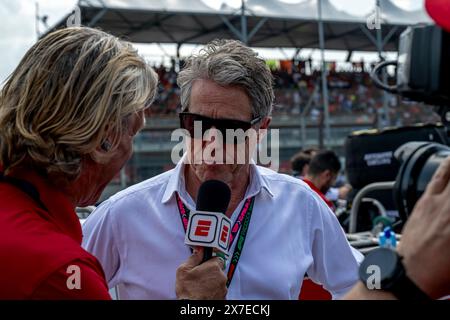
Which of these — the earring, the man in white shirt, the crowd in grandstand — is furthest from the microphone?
the crowd in grandstand

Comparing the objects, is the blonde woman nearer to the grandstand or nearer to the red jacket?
the red jacket

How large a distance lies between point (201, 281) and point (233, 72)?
0.81 m

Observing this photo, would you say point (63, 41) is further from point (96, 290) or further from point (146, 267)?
point (146, 267)

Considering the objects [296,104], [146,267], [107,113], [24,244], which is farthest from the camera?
[296,104]

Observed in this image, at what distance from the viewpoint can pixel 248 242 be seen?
196cm

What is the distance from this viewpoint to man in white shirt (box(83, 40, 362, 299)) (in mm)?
1905

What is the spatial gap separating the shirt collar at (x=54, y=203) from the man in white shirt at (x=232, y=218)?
600 millimetres

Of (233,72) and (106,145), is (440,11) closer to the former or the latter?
(106,145)

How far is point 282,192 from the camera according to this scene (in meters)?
2.13

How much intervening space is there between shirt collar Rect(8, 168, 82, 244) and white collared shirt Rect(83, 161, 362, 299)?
1.93 ft

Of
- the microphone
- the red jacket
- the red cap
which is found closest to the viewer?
the red cap

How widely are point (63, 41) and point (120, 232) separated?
774mm

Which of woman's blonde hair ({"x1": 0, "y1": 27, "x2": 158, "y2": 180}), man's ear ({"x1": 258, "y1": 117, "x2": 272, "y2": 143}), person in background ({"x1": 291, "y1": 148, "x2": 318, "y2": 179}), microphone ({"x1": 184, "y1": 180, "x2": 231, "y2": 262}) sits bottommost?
person in background ({"x1": 291, "y1": 148, "x2": 318, "y2": 179})
